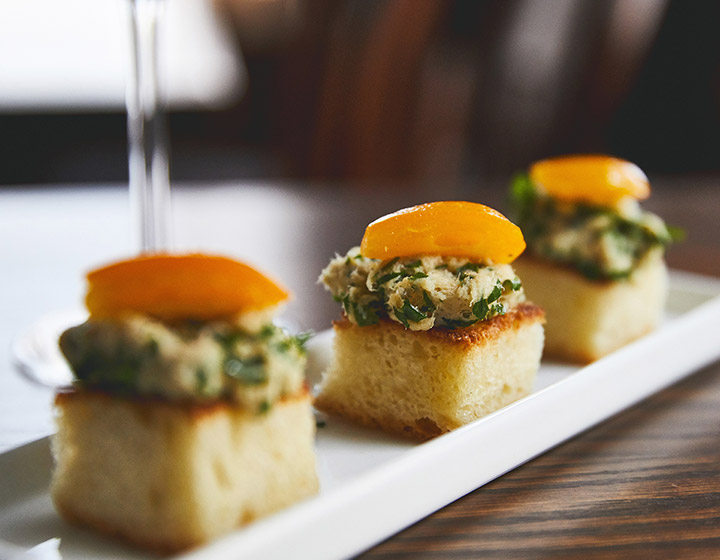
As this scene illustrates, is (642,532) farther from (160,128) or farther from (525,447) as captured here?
(160,128)

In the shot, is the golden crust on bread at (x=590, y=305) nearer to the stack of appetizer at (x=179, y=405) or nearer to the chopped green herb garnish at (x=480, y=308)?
the chopped green herb garnish at (x=480, y=308)

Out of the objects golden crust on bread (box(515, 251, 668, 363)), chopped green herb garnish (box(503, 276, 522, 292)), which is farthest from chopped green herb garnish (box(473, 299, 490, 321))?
golden crust on bread (box(515, 251, 668, 363))

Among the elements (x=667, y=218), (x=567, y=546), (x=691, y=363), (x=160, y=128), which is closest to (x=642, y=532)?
(x=567, y=546)

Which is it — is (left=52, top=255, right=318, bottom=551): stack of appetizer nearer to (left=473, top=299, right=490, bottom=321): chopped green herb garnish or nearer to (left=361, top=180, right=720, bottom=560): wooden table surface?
(left=361, top=180, right=720, bottom=560): wooden table surface

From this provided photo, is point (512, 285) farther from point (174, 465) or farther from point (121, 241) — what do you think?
point (121, 241)

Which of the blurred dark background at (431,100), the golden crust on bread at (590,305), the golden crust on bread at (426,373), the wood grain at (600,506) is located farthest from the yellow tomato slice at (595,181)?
the blurred dark background at (431,100)

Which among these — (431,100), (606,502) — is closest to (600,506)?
(606,502)

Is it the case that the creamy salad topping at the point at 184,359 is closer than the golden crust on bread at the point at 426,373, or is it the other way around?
the creamy salad topping at the point at 184,359
